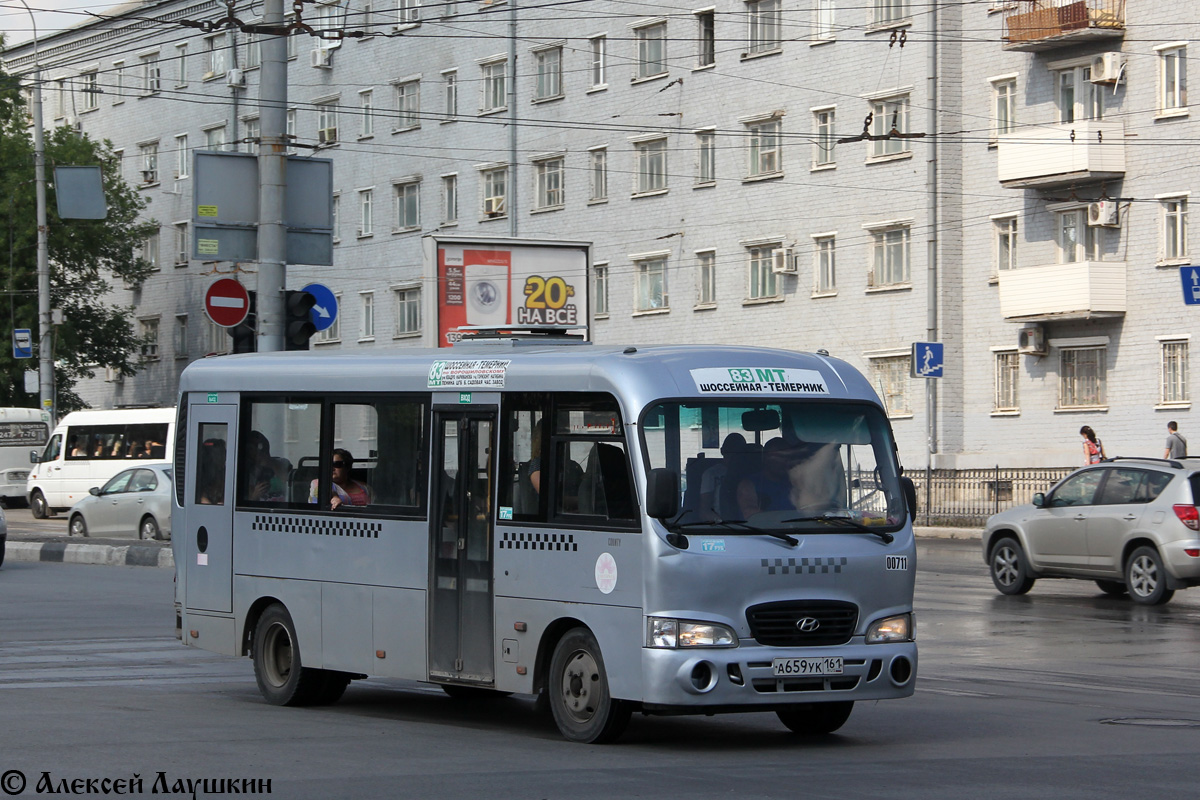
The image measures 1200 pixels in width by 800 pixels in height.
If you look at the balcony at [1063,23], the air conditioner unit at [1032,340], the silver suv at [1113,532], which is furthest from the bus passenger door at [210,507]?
the air conditioner unit at [1032,340]

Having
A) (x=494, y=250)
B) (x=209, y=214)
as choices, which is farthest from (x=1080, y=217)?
(x=209, y=214)

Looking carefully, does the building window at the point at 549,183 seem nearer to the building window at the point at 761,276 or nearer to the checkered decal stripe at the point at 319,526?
the building window at the point at 761,276

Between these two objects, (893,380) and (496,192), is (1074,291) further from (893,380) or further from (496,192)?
(496,192)

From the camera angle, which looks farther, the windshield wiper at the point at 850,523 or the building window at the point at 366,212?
the building window at the point at 366,212

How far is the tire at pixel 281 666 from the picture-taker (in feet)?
39.3

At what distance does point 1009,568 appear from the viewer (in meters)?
21.5

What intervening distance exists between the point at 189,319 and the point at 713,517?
60.9 metres

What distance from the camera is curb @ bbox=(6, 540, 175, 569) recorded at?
88.2ft

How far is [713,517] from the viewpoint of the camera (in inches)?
386

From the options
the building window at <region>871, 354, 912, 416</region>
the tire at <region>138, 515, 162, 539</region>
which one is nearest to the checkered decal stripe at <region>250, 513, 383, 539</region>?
the tire at <region>138, 515, 162, 539</region>

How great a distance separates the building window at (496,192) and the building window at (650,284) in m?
5.96

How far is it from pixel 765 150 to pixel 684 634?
39.1 m

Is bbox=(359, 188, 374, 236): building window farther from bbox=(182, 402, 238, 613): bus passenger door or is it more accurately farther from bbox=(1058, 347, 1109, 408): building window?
bbox=(182, 402, 238, 613): bus passenger door

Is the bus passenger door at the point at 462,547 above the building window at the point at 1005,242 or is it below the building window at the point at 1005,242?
below
